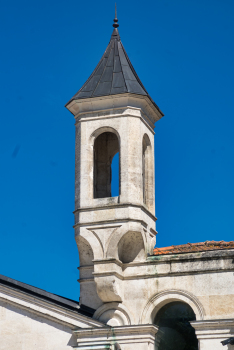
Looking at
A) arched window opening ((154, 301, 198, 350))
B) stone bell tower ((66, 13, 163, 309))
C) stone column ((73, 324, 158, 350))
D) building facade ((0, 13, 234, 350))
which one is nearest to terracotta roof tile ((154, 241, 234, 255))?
building facade ((0, 13, 234, 350))

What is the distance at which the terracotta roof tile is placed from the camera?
24.0 meters

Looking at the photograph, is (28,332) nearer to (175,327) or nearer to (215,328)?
(175,327)

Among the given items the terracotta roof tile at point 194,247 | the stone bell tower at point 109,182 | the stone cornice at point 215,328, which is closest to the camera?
the stone cornice at point 215,328

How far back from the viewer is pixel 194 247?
24.5m

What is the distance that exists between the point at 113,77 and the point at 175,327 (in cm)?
884

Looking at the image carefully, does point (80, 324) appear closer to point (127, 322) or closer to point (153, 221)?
point (127, 322)

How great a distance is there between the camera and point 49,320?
907 inches

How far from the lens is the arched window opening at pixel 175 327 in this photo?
23.8m

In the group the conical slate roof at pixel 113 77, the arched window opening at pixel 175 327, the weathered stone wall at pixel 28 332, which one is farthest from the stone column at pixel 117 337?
the conical slate roof at pixel 113 77

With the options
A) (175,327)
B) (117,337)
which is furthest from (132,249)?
(175,327)

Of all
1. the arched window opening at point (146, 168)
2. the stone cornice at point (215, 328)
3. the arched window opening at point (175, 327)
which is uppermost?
the arched window opening at point (146, 168)

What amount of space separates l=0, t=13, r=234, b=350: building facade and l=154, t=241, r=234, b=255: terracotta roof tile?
0.04m

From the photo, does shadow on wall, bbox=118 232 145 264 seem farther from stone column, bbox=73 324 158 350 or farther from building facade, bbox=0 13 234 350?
stone column, bbox=73 324 158 350

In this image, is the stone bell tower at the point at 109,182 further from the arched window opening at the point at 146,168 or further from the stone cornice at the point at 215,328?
the stone cornice at the point at 215,328
